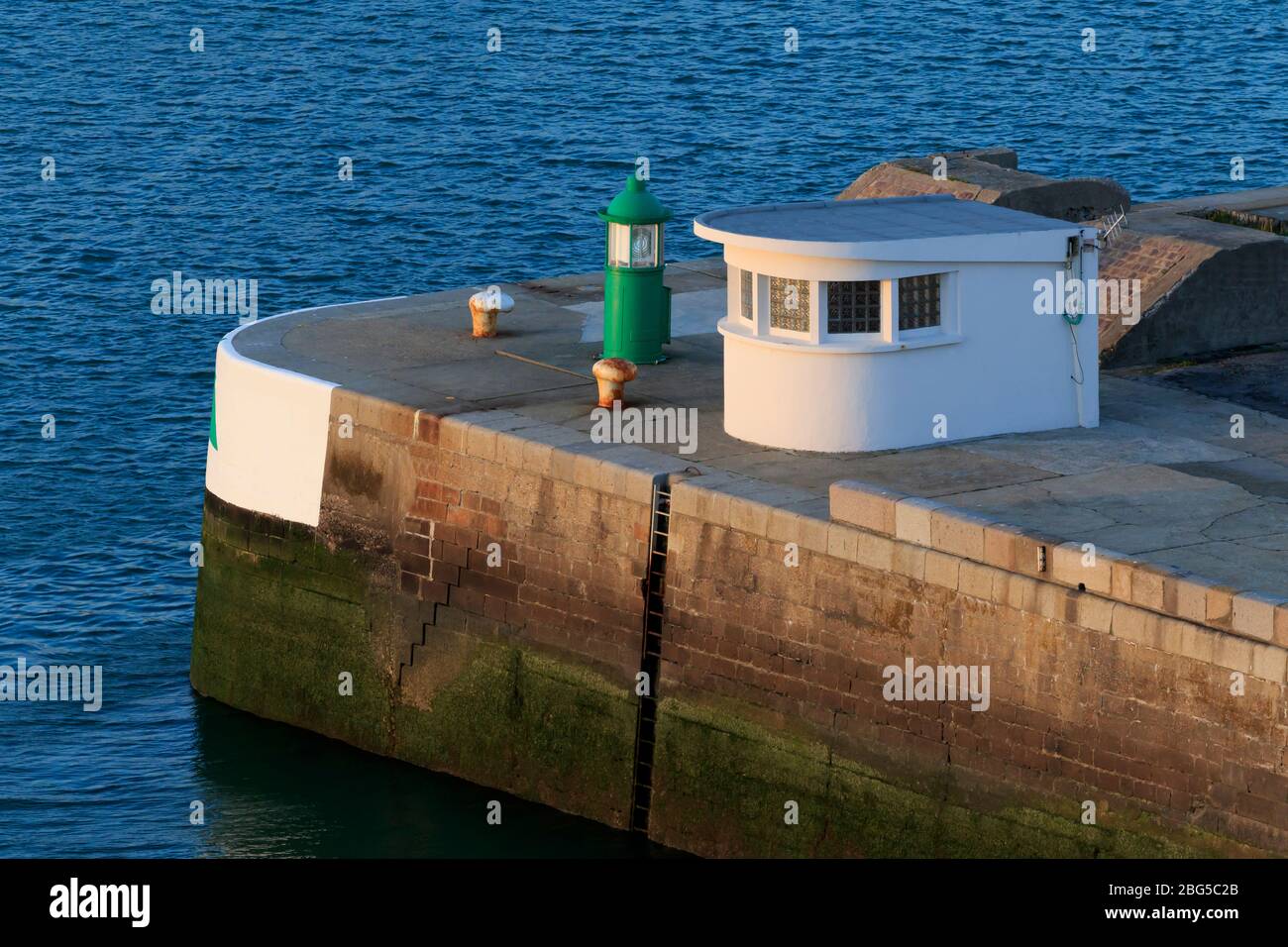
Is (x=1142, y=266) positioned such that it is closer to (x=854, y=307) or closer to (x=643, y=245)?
(x=643, y=245)

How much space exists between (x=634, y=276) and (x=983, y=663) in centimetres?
770

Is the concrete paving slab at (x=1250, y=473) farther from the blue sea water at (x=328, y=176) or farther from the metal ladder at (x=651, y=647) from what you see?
the blue sea water at (x=328, y=176)

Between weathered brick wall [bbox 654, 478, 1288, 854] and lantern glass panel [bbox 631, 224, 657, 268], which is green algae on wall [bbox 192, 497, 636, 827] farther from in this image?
lantern glass panel [bbox 631, 224, 657, 268]

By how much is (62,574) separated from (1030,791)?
14395 mm

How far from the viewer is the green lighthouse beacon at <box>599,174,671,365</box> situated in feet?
87.1

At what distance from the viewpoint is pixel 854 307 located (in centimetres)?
2384

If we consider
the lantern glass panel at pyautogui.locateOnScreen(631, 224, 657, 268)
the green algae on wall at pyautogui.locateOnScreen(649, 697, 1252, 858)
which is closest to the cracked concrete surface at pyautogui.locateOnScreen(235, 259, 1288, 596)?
the lantern glass panel at pyautogui.locateOnScreen(631, 224, 657, 268)

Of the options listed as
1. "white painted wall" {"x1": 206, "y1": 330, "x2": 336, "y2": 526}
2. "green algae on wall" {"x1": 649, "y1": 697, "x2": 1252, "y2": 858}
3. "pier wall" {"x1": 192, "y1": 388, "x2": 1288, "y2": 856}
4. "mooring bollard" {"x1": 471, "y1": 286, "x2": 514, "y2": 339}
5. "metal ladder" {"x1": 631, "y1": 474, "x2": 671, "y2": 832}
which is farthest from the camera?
"mooring bollard" {"x1": 471, "y1": 286, "x2": 514, "y2": 339}

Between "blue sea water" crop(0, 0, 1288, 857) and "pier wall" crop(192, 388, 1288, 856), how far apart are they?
0.85m

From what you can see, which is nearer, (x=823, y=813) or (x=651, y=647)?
(x=823, y=813)

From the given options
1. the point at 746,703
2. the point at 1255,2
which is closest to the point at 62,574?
the point at 746,703

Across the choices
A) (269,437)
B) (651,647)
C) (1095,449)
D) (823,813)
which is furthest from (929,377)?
(269,437)

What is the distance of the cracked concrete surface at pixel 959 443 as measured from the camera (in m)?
21.5

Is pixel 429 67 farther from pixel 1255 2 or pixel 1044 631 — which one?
pixel 1044 631
